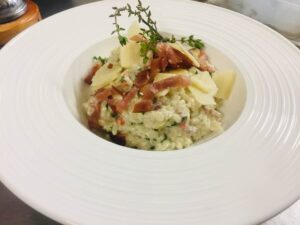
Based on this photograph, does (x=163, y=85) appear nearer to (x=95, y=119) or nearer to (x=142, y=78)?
(x=142, y=78)

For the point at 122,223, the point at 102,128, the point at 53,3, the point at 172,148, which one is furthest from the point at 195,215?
the point at 53,3

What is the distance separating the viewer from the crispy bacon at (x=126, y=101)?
884mm

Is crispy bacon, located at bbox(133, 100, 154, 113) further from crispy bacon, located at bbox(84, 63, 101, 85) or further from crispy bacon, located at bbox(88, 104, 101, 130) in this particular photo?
crispy bacon, located at bbox(84, 63, 101, 85)

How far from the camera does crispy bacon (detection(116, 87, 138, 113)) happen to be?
0.88m

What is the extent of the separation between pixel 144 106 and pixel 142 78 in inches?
3.2

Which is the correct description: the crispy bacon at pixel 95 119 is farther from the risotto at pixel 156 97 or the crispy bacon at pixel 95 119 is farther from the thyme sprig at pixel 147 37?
A: the thyme sprig at pixel 147 37

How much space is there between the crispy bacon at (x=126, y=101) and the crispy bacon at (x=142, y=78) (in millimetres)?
16

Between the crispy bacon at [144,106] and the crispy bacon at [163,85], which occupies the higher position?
the crispy bacon at [163,85]

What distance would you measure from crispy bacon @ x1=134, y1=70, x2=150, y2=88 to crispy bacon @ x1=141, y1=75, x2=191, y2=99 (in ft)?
0.05

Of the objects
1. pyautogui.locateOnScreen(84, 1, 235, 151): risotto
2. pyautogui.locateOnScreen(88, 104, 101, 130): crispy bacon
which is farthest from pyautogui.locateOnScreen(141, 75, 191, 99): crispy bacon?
pyautogui.locateOnScreen(88, 104, 101, 130): crispy bacon

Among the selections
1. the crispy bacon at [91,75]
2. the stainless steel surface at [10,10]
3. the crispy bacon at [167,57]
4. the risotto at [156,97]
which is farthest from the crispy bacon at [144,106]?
the stainless steel surface at [10,10]

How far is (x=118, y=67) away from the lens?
95 centimetres

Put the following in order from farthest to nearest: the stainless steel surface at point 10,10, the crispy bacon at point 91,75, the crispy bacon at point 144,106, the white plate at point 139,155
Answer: the stainless steel surface at point 10,10 → the crispy bacon at point 91,75 → the crispy bacon at point 144,106 → the white plate at point 139,155

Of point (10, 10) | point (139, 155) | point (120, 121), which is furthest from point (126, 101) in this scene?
point (10, 10)
